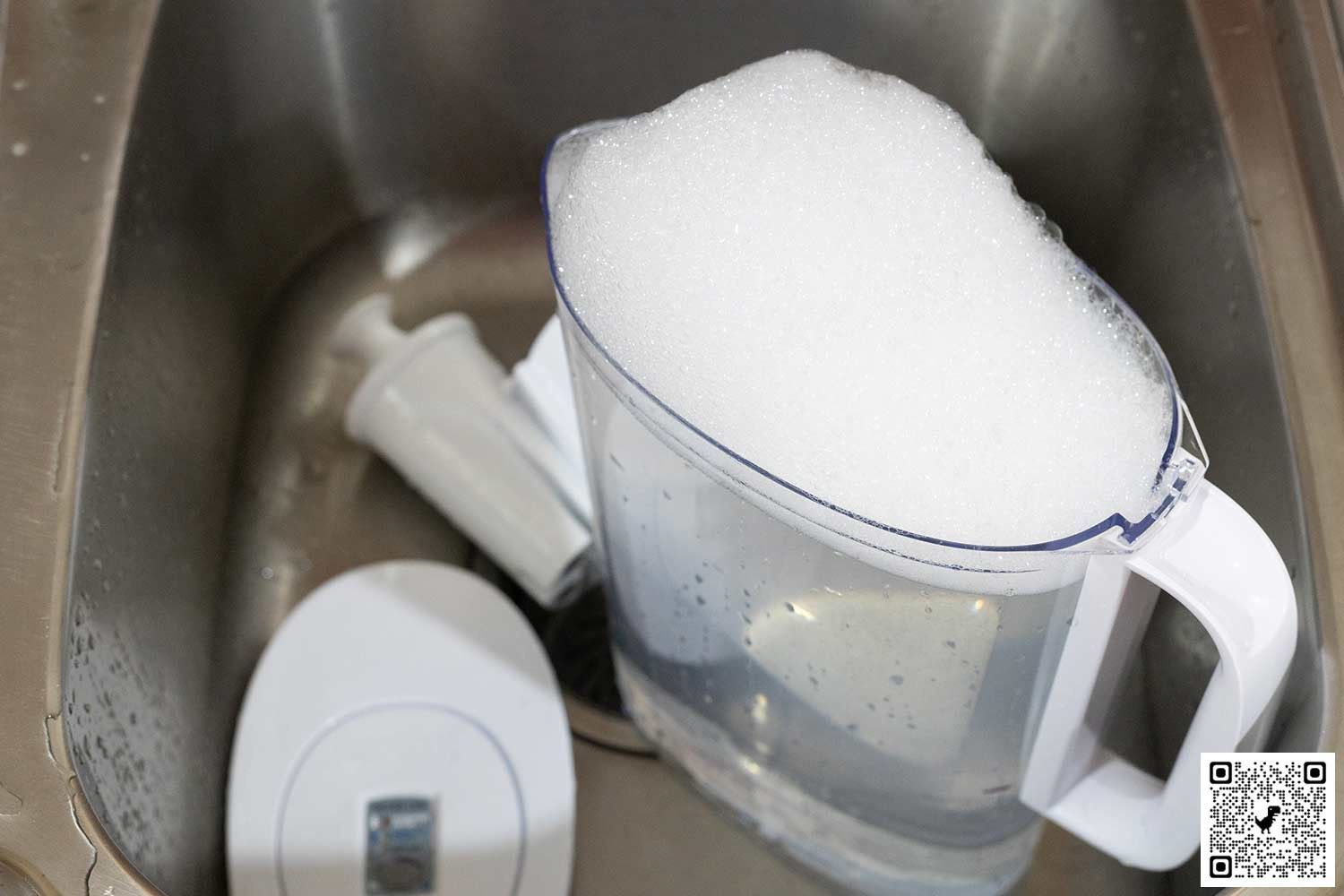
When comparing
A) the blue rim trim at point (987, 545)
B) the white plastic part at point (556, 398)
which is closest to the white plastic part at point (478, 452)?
the white plastic part at point (556, 398)

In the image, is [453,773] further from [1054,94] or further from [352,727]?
[1054,94]

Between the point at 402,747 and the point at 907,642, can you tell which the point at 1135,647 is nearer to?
the point at 907,642

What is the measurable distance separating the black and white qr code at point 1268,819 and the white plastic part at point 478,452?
0.36m

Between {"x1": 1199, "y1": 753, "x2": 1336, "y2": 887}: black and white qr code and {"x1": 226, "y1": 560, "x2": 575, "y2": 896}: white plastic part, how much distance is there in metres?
0.31

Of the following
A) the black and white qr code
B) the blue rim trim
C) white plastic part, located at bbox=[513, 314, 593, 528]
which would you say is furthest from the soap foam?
white plastic part, located at bbox=[513, 314, 593, 528]

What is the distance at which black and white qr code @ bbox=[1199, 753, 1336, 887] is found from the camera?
17.0 inches

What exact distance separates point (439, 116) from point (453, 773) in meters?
0.42

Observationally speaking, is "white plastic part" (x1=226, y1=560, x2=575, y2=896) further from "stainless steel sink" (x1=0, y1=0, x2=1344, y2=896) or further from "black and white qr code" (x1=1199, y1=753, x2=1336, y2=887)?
"black and white qr code" (x1=1199, y1=753, x2=1336, y2=887)

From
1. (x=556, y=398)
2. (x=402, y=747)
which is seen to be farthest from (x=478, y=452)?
(x=402, y=747)

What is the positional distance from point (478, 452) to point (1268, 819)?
0.45 meters

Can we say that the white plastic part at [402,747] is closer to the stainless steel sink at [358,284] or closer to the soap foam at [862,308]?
the stainless steel sink at [358,284]

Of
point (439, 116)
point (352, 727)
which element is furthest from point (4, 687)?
point (439, 116)

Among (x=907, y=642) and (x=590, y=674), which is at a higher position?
(x=907, y=642)

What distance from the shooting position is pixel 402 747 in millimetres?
648
